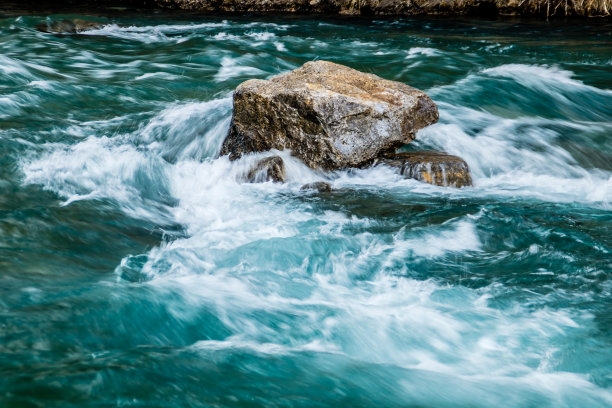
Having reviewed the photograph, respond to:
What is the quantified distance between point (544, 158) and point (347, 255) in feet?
9.47

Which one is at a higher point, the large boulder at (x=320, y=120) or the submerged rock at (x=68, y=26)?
the submerged rock at (x=68, y=26)

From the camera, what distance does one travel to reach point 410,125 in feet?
19.1

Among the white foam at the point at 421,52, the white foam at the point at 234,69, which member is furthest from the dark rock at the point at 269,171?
the white foam at the point at 421,52

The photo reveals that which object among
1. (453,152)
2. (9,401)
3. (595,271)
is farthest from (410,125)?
(9,401)

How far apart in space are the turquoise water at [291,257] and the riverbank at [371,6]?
474 cm

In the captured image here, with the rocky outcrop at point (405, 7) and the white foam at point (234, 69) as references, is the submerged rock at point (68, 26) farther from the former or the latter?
the rocky outcrop at point (405, 7)

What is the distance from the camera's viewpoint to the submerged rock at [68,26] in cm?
1115

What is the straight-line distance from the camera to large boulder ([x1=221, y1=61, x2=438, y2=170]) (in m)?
5.31

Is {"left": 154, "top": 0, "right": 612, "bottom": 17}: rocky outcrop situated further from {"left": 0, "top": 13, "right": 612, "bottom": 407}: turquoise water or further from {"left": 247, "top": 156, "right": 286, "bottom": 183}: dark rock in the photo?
{"left": 247, "top": 156, "right": 286, "bottom": 183}: dark rock

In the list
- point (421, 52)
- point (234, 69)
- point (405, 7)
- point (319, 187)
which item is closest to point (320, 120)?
point (319, 187)

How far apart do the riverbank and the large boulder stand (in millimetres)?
8401

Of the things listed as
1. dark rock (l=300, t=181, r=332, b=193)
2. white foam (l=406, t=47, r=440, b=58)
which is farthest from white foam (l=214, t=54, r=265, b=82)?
dark rock (l=300, t=181, r=332, b=193)

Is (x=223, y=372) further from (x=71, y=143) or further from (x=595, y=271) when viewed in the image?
(x=71, y=143)

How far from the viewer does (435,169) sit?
5.34 m
